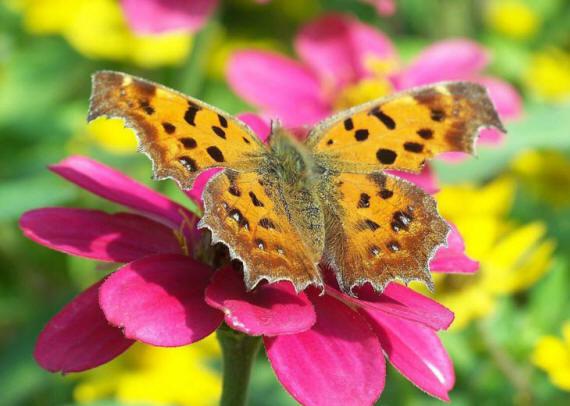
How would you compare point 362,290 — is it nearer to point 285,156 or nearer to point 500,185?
point 285,156

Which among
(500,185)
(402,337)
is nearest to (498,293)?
(500,185)

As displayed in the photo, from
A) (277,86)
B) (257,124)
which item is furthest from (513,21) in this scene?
(257,124)

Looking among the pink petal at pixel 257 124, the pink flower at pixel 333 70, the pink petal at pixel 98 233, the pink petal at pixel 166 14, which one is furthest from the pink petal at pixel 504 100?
the pink petal at pixel 98 233

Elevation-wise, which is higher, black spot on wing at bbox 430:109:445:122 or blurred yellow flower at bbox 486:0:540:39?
black spot on wing at bbox 430:109:445:122

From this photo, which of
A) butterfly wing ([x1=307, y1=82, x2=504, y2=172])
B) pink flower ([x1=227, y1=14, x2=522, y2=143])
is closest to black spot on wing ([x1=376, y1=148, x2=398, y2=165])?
butterfly wing ([x1=307, y1=82, x2=504, y2=172])

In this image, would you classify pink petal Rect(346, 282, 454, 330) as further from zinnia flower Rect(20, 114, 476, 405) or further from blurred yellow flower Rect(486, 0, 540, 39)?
blurred yellow flower Rect(486, 0, 540, 39)

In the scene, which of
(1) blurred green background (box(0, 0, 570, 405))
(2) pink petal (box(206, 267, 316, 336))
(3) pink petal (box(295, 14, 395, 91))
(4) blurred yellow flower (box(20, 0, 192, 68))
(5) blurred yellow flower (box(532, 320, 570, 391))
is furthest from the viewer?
(4) blurred yellow flower (box(20, 0, 192, 68))
